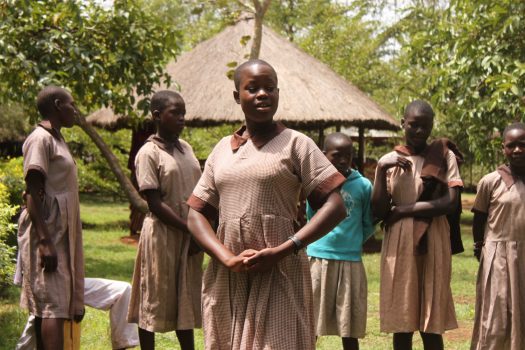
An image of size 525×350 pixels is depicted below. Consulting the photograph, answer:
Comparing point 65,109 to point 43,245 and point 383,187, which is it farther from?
point 383,187

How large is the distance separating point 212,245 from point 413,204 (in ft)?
5.75

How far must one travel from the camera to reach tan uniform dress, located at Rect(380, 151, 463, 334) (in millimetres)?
4598

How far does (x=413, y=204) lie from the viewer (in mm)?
4645

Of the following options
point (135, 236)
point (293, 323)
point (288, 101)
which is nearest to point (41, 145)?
point (293, 323)

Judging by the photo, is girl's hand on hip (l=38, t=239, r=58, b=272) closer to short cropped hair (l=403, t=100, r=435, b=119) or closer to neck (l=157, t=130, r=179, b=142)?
neck (l=157, t=130, r=179, b=142)

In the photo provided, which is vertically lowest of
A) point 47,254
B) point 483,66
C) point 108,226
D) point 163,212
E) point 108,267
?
point 108,226

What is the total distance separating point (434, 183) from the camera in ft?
15.2

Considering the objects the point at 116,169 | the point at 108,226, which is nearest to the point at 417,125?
the point at 116,169

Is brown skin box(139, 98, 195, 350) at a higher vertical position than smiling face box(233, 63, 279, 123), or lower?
lower

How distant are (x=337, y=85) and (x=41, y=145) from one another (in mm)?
10293

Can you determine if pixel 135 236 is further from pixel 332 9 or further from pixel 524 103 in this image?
pixel 332 9

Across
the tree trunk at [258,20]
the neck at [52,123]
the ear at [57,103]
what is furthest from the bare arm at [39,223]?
the tree trunk at [258,20]

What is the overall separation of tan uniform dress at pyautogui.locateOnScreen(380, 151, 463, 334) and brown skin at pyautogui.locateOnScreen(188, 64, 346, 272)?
1529mm

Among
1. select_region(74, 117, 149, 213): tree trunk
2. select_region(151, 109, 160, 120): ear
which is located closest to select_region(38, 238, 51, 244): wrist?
select_region(151, 109, 160, 120): ear
